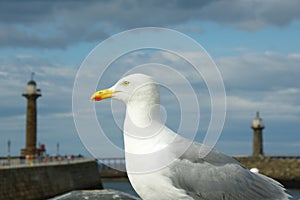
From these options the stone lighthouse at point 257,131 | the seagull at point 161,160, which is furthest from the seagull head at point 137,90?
the stone lighthouse at point 257,131

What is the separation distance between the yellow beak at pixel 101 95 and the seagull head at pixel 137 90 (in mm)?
29

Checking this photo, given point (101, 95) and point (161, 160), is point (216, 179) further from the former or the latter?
point (101, 95)

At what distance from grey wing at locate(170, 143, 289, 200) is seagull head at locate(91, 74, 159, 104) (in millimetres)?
655

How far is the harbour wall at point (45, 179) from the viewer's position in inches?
1364

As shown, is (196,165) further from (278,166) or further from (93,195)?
(278,166)

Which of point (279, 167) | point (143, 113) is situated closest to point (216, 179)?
point (143, 113)

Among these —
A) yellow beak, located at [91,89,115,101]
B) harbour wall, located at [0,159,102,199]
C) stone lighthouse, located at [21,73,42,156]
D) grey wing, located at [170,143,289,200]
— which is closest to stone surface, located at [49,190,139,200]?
grey wing, located at [170,143,289,200]

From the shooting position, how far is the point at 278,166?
6931 cm

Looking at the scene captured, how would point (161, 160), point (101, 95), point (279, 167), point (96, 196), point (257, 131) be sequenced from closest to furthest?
1. point (161, 160)
2. point (101, 95)
3. point (96, 196)
4. point (279, 167)
5. point (257, 131)

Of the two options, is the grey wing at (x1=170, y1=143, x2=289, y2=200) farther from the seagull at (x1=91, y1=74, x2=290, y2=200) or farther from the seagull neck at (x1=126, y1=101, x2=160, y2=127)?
the seagull neck at (x1=126, y1=101, x2=160, y2=127)

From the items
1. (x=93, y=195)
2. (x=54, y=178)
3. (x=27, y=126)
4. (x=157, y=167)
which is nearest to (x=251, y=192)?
(x=157, y=167)

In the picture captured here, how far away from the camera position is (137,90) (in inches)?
244

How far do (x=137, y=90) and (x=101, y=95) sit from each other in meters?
0.38

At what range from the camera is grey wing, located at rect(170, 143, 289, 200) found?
6324mm
